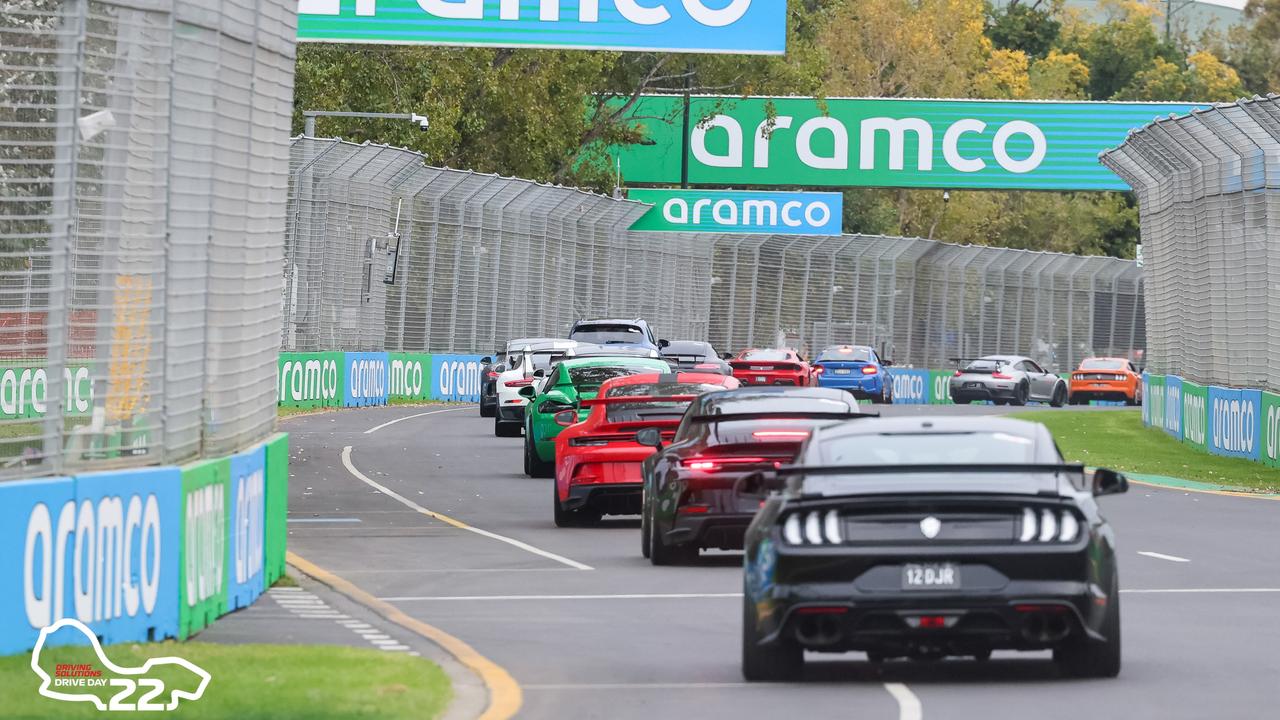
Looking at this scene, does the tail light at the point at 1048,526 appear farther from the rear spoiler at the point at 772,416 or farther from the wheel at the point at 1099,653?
the rear spoiler at the point at 772,416

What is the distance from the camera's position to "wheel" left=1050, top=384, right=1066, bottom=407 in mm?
63375

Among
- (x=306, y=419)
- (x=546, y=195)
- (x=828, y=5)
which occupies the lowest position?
(x=306, y=419)

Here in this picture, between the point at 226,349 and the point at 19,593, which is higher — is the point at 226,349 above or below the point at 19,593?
above

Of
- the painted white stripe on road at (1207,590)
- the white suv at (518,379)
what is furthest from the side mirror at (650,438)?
the white suv at (518,379)

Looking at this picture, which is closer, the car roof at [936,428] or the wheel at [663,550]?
the car roof at [936,428]

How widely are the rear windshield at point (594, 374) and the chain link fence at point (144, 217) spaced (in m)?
13.7

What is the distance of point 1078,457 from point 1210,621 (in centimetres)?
2198

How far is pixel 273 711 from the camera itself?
9695mm

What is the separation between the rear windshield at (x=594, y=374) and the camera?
28.5 meters

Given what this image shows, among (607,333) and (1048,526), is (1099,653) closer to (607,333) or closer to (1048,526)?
(1048,526)

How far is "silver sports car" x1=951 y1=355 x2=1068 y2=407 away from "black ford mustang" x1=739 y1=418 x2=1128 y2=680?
50.5 m

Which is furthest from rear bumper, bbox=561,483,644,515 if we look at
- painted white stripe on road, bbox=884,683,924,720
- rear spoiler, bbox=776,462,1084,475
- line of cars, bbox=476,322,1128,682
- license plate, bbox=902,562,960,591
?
license plate, bbox=902,562,960,591

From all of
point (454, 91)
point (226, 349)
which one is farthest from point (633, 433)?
point (454, 91)

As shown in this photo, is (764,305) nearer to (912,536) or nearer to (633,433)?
(633,433)
